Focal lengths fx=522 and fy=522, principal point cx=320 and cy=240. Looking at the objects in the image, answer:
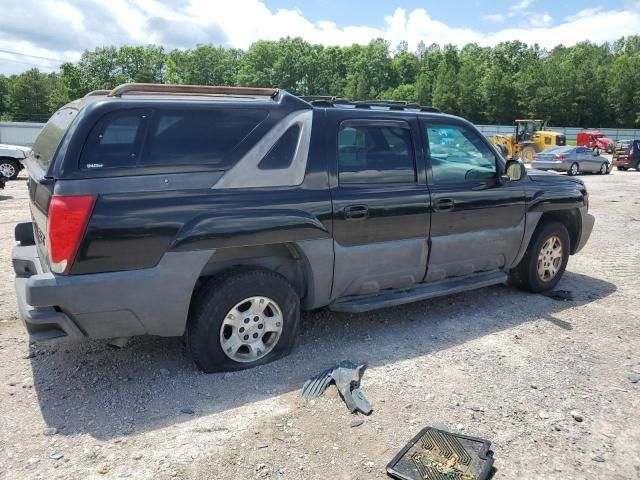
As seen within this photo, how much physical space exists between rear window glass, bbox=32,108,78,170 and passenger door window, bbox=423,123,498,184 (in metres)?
2.90

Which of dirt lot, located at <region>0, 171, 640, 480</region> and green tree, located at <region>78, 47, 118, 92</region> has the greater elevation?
green tree, located at <region>78, 47, 118, 92</region>

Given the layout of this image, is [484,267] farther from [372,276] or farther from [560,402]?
[560,402]

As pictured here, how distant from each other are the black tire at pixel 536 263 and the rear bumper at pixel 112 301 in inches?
145

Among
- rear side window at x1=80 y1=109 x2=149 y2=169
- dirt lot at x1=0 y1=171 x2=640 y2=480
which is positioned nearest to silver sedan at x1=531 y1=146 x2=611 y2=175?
dirt lot at x1=0 y1=171 x2=640 y2=480

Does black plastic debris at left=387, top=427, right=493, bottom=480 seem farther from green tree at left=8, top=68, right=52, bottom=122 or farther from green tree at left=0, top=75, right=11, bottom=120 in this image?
green tree at left=0, top=75, right=11, bottom=120

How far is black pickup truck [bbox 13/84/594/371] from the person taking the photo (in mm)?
3221

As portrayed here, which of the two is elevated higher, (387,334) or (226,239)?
(226,239)

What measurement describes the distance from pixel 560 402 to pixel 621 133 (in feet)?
214

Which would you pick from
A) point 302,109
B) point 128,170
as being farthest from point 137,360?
point 302,109

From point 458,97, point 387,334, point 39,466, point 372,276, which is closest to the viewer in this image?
point 39,466

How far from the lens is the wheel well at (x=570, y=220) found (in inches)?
228

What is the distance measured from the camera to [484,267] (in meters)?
5.20

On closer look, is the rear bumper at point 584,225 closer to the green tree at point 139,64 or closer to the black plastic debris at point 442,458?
the black plastic debris at point 442,458

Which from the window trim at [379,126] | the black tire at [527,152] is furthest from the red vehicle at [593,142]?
the window trim at [379,126]
